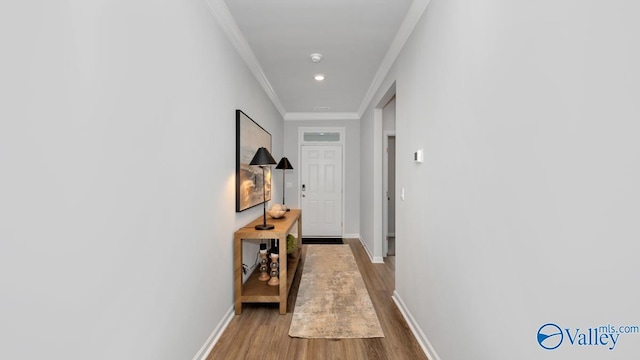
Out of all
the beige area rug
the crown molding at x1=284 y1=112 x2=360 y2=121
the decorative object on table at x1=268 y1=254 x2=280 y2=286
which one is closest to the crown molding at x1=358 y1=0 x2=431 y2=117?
the crown molding at x1=284 y1=112 x2=360 y2=121

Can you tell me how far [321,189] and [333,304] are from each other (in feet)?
10.4

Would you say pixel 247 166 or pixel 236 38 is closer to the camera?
pixel 236 38

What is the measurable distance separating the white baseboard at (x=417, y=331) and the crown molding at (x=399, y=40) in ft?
7.69

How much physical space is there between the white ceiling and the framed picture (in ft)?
2.16

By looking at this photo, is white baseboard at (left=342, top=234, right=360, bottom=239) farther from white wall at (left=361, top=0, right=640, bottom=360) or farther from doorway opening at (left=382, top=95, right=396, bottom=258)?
white wall at (left=361, top=0, right=640, bottom=360)

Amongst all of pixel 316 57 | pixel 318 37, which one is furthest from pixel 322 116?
pixel 318 37

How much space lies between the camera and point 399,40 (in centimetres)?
253

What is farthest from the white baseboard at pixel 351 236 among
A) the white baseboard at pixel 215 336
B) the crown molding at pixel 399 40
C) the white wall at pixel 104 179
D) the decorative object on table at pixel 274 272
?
the white wall at pixel 104 179

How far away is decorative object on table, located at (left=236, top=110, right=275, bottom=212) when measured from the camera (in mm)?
2590

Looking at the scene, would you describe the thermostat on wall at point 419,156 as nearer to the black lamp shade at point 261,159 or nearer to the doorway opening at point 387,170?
the black lamp shade at point 261,159

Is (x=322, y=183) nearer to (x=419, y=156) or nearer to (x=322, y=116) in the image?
(x=322, y=116)

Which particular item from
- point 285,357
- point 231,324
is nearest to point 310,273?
point 231,324

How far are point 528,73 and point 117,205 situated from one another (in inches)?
63.6

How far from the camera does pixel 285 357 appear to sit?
1918 mm
